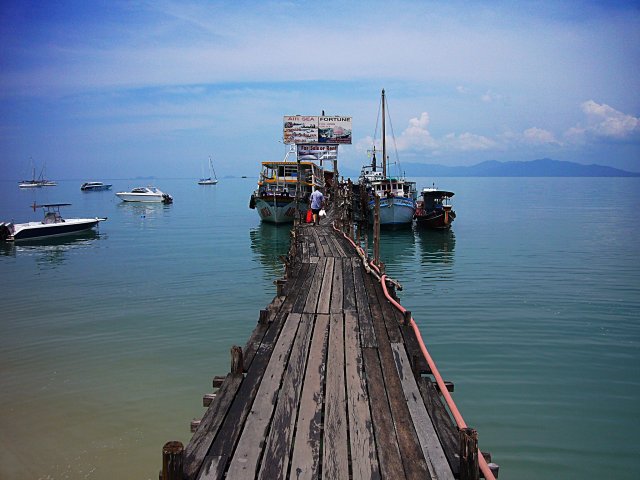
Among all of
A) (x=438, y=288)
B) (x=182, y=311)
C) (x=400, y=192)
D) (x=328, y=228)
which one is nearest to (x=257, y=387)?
(x=182, y=311)

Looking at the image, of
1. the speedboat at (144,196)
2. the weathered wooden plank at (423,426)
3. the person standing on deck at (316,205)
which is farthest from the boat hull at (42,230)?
the speedboat at (144,196)

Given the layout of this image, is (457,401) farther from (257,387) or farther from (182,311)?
(182,311)

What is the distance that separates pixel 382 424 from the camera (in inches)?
191

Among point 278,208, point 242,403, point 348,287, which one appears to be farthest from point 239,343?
point 278,208

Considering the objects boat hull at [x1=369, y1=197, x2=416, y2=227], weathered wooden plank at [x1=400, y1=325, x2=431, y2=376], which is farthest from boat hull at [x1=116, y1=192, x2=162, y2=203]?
weathered wooden plank at [x1=400, y1=325, x2=431, y2=376]

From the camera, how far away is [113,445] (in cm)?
805

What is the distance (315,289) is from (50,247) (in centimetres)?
2881

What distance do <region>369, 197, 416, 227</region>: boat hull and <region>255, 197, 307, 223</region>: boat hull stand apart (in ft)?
21.6

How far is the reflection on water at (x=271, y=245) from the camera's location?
2462 centimetres

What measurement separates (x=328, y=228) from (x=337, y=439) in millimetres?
19549

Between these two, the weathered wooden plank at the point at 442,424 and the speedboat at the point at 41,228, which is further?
the speedboat at the point at 41,228

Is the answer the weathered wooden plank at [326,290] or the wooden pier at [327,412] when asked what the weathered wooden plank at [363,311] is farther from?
the weathered wooden plank at [326,290]

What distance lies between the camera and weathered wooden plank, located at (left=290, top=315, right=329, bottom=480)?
418 cm

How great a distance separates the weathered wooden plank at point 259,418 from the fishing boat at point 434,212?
111 feet
